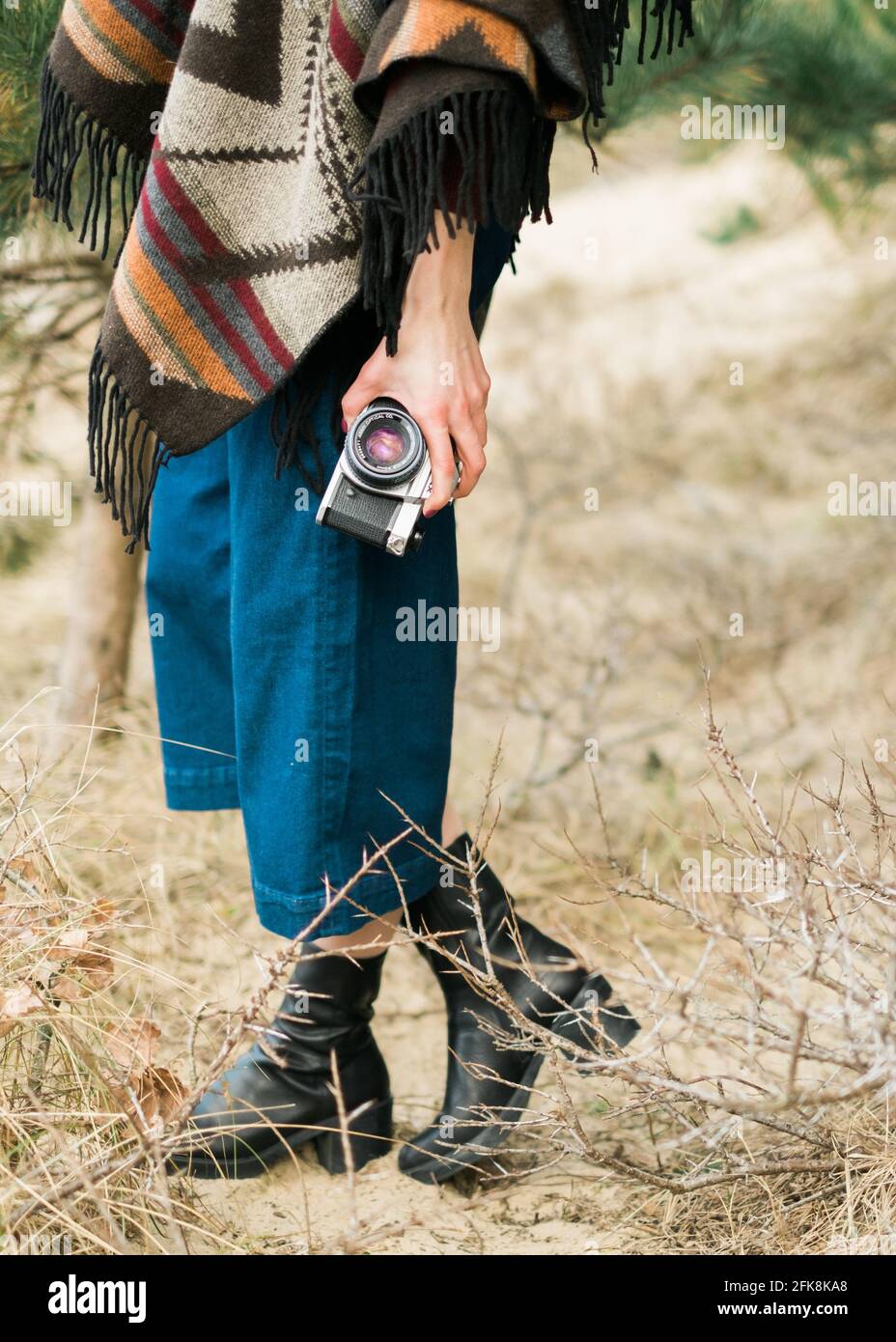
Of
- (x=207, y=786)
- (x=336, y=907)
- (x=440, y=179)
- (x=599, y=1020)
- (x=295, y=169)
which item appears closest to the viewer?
(x=440, y=179)

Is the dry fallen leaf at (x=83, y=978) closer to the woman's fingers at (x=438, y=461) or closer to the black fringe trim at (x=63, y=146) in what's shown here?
the woman's fingers at (x=438, y=461)

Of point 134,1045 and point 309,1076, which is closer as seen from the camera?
point 134,1045

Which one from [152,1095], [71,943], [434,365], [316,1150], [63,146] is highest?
[63,146]

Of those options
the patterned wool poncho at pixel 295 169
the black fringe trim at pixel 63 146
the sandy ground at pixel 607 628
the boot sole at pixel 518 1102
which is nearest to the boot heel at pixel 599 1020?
the boot sole at pixel 518 1102

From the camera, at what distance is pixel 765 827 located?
108 cm

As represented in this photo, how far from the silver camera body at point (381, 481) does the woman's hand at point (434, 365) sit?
1 centimetres

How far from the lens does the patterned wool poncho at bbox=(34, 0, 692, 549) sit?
37.5 inches

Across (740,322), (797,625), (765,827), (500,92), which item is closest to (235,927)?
(765,827)

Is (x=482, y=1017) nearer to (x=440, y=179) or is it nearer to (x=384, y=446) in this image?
(x=384, y=446)

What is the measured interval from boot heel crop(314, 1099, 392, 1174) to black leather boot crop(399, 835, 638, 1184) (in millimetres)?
34

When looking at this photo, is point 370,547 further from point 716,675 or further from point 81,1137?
point 716,675

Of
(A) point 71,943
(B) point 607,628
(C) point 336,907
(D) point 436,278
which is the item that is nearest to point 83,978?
(A) point 71,943

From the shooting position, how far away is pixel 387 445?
1.05m

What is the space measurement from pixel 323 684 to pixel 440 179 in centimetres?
45
